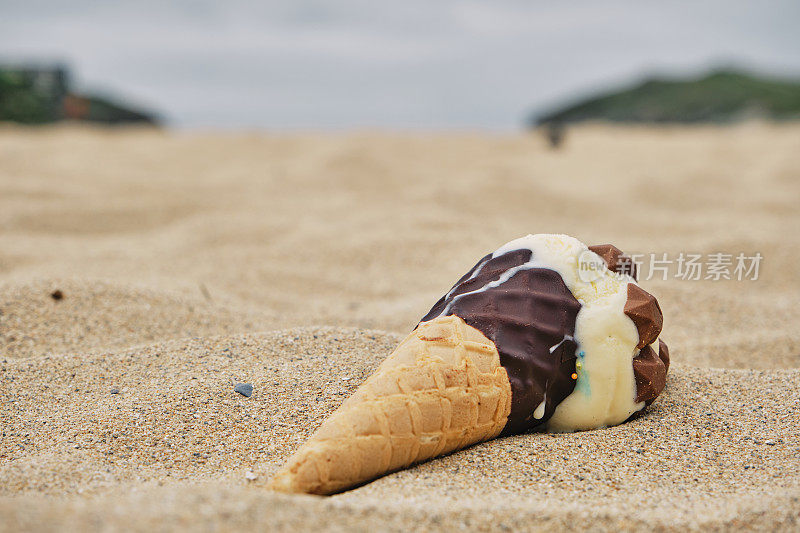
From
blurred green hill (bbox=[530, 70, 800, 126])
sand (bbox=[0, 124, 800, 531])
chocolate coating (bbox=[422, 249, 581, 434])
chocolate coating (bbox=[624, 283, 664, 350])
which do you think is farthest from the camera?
blurred green hill (bbox=[530, 70, 800, 126])

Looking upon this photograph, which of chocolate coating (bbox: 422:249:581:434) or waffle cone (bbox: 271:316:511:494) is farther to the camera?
chocolate coating (bbox: 422:249:581:434)

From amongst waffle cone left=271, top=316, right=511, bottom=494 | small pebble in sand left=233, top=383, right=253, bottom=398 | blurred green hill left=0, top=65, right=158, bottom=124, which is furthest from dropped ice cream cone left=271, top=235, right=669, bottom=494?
blurred green hill left=0, top=65, right=158, bottom=124

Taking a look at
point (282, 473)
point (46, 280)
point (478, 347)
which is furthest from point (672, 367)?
point (46, 280)

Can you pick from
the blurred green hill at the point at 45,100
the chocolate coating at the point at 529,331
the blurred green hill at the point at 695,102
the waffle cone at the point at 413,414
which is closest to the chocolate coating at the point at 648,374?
the chocolate coating at the point at 529,331

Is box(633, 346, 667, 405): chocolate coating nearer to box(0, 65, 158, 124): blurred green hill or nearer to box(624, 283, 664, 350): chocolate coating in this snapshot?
box(624, 283, 664, 350): chocolate coating

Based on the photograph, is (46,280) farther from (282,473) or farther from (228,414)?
(282,473)

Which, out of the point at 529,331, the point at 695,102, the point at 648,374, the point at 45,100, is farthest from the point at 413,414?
the point at 695,102
